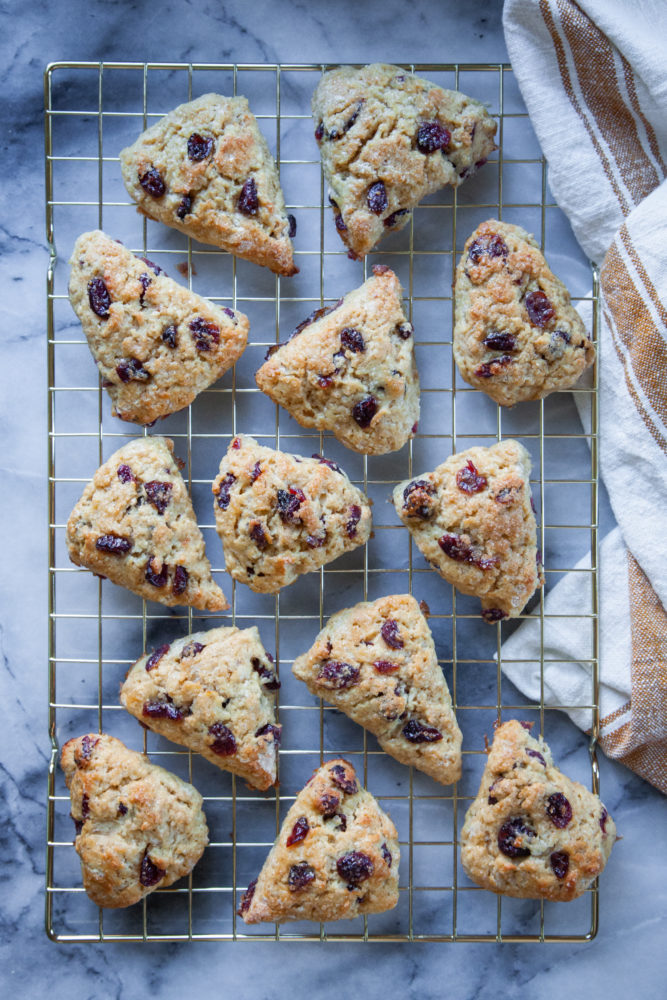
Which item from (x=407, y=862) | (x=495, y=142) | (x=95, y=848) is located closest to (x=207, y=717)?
(x=95, y=848)

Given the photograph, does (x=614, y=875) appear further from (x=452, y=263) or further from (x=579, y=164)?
(x=579, y=164)

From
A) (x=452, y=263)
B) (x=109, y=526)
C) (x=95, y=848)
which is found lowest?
(x=95, y=848)

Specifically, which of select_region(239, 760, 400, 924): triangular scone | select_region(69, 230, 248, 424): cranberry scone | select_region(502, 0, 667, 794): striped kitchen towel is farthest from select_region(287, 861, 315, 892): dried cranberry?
select_region(69, 230, 248, 424): cranberry scone

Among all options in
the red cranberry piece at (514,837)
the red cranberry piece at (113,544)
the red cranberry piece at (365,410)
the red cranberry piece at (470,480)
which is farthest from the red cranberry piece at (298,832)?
the red cranberry piece at (365,410)

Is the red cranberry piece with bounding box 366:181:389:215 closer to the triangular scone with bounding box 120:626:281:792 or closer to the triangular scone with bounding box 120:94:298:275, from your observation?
the triangular scone with bounding box 120:94:298:275

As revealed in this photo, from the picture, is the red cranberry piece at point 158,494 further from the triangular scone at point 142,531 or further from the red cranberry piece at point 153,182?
the red cranberry piece at point 153,182
